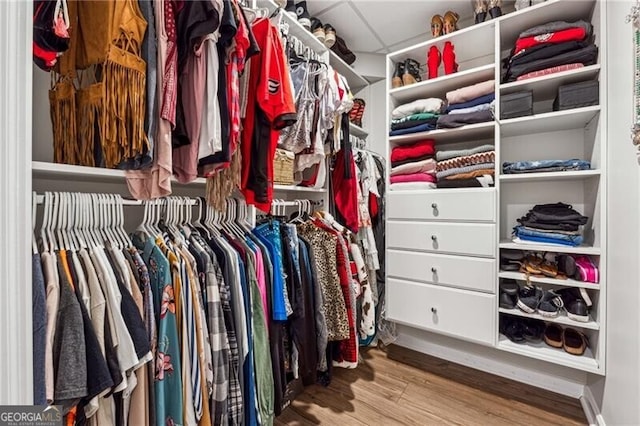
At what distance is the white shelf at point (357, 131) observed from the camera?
2.22 m

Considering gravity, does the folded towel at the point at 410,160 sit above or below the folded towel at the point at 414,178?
above

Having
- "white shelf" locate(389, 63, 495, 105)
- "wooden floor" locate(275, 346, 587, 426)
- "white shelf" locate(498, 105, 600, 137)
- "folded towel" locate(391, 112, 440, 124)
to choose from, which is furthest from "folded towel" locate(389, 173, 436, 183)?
"wooden floor" locate(275, 346, 587, 426)

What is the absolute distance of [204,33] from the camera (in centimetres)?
78

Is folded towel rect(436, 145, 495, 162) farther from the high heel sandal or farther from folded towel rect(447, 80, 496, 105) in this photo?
the high heel sandal

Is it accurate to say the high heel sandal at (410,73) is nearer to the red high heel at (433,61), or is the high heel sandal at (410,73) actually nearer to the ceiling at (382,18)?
the red high heel at (433,61)

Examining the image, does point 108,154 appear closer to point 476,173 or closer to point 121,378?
point 121,378

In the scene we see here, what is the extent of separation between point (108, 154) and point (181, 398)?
716 millimetres

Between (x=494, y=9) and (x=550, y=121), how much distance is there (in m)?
0.73

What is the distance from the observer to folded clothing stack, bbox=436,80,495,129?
162cm

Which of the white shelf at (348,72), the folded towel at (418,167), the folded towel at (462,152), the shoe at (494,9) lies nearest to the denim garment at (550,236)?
the folded towel at (462,152)

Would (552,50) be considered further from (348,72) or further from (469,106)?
(348,72)

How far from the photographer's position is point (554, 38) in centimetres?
147

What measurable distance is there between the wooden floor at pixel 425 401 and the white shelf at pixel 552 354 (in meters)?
0.28

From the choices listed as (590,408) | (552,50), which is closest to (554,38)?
(552,50)
